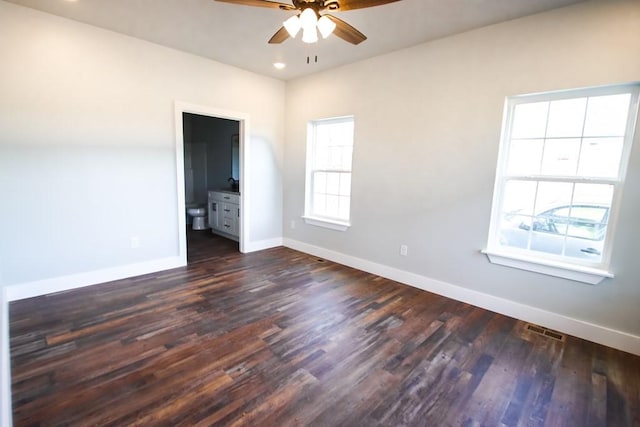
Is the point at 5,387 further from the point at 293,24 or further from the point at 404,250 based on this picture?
the point at 404,250

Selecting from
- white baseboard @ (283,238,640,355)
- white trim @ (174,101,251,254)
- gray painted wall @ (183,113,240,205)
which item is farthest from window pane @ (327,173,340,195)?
gray painted wall @ (183,113,240,205)

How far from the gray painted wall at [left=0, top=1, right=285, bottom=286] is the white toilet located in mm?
2287

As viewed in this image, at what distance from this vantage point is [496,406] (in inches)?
69.1

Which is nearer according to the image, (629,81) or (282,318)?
(629,81)

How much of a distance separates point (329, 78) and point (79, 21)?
8.99 ft

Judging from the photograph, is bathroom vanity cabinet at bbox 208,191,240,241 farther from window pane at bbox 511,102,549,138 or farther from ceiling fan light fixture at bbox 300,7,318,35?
window pane at bbox 511,102,549,138

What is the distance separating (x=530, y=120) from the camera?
2695 millimetres

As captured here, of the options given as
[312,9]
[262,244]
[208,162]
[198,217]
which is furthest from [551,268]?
[208,162]

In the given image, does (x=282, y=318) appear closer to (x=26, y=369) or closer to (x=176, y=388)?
(x=176, y=388)

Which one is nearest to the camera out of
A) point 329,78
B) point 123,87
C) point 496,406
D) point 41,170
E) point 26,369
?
point 496,406

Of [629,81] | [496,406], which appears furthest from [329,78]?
[496,406]

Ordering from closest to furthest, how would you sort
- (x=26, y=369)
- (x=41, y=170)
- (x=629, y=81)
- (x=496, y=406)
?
(x=496, y=406) → (x=26, y=369) → (x=629, y=81) → (x=41, y=170)

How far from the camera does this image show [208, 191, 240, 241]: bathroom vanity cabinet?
5.05 metres

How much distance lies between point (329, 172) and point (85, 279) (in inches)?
125
